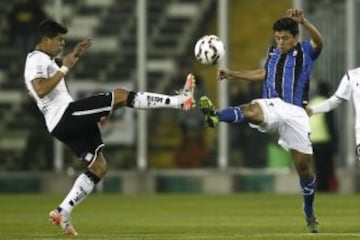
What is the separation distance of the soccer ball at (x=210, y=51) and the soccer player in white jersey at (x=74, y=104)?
32 cm

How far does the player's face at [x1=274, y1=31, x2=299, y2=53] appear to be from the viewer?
17344 millimetres

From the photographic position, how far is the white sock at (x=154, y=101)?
17.1 meters

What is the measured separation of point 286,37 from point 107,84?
17204 mm

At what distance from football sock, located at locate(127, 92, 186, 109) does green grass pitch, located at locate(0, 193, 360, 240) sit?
1446 mm

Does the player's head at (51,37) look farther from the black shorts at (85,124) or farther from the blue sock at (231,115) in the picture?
the blue sock at (231,115)

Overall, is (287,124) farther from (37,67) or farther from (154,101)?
(37,67)

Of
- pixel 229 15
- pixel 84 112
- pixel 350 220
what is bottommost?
pixel 350 220

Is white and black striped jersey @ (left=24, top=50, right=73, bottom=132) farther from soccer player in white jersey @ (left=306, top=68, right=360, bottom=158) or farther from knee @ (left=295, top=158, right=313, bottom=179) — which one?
soccer player in white jersey @ (left=306, top=68, right=360, bottom=158)

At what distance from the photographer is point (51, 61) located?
17.4 m

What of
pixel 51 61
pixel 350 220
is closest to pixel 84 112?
pixel 51 61

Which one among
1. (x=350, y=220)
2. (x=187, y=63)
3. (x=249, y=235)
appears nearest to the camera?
(x=249, y=235)

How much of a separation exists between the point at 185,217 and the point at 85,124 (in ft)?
16.7

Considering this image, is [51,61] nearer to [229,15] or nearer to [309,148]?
[309,148]

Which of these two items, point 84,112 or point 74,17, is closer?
point 84,112
